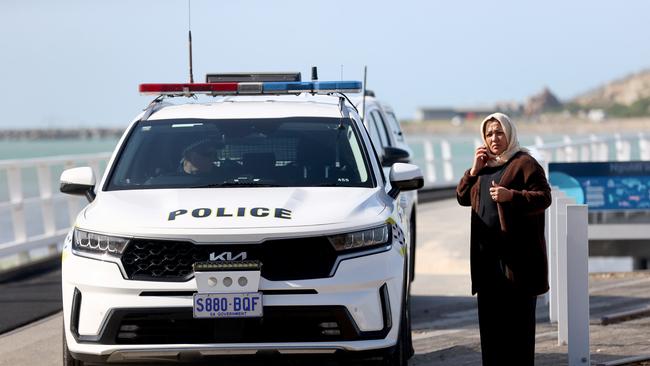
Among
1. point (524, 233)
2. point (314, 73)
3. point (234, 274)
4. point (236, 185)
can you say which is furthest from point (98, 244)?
point (314, 73)

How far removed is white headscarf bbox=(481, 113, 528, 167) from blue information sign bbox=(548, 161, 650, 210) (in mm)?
7314

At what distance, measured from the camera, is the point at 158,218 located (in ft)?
25.3

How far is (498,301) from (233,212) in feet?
5.20

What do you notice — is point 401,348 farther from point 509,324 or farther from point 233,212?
point 233,212

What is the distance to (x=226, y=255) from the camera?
7500 mm

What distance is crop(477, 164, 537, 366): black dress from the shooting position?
801 cm

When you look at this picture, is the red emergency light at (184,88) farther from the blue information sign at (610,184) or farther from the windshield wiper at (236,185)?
the blue information sign at (610,184)

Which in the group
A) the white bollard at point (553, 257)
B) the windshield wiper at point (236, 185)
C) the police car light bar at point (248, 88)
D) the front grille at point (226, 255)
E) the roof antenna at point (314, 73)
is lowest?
the white bollard at point (553, 257)

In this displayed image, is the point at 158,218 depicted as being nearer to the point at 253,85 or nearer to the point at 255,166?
the point at 255,166

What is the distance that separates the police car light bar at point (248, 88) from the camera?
9.12 metres

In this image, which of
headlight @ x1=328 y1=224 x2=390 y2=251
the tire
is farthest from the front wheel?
the tire

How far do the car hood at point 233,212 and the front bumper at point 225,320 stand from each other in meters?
0.26

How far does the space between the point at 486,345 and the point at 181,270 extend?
1854 mm

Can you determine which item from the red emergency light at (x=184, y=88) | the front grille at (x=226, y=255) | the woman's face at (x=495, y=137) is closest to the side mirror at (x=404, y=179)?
the woman's face at (x=495, y=137)
